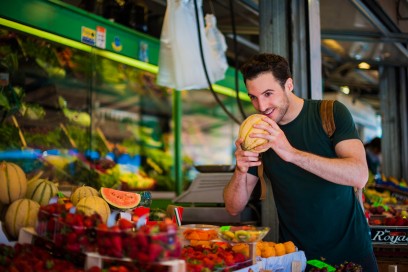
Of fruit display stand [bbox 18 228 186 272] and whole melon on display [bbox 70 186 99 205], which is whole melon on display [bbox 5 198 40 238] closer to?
fruit display stand [bbox 18 228 186 272]

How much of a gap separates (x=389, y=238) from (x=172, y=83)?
2.39 metres

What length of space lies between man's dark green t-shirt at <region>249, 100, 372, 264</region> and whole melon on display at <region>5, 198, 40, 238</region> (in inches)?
59.0

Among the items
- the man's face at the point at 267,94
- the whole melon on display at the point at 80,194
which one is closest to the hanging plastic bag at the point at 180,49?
the man's face at the point at 267,94

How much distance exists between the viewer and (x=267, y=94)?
3021 millimetres

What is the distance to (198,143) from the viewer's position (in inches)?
348

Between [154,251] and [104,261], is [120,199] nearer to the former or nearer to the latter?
[104,261]

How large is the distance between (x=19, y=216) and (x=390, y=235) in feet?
9.45

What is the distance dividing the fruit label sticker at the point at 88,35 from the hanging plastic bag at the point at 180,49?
869mm

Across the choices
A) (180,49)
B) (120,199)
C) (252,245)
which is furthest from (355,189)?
(180,49)

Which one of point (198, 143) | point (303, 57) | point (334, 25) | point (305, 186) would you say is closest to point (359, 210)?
point (305, 186)

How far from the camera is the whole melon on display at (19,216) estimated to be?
2.37 meters

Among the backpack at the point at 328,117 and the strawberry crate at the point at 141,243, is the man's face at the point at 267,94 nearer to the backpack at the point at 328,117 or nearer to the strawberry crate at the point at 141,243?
the backpack at the point at 328,117

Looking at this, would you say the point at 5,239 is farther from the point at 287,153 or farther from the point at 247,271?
the point at 287,153

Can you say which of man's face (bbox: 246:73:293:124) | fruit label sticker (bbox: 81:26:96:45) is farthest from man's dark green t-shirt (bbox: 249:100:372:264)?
fruit label sticker (bbox: 81:26:96:45)
